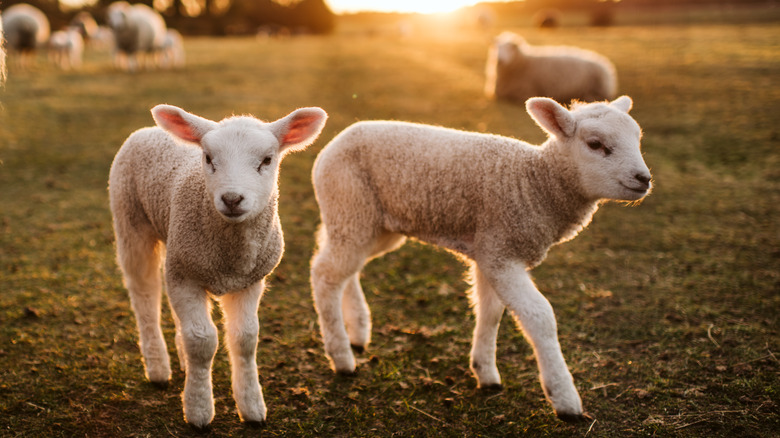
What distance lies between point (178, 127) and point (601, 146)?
94.6 inches

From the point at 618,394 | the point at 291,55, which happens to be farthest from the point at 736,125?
the point at 291,55

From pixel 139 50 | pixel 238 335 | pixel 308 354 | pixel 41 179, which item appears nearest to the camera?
pixel 238 335

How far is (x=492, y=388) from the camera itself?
392cm

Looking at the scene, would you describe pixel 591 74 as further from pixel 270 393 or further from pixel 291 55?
pixel 291 55

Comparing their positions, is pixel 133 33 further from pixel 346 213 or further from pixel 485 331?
pixel 485 331

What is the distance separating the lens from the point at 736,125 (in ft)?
34.0

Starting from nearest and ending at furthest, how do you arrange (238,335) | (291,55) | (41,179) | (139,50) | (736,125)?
(238,335) < (41,179) < (736,125) < (139,50) < (291,55)

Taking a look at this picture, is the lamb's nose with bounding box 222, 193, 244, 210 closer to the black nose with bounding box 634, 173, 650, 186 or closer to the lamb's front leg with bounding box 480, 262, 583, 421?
the lamb's front leg with bounding box 480, 262, 583, 421

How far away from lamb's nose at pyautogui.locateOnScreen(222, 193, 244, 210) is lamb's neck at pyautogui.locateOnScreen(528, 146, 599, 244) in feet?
5.90

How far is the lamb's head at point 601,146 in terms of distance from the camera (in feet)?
10.9

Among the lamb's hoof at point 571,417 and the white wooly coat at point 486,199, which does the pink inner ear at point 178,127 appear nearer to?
the white wooly coat at point 486,199

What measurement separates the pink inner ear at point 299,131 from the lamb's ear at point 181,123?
0.39 meters

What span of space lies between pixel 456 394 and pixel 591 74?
1105 cm

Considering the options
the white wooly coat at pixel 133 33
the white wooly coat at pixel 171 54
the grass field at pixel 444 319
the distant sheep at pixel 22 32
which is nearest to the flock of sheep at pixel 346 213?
the grass field at pixel 444 319
